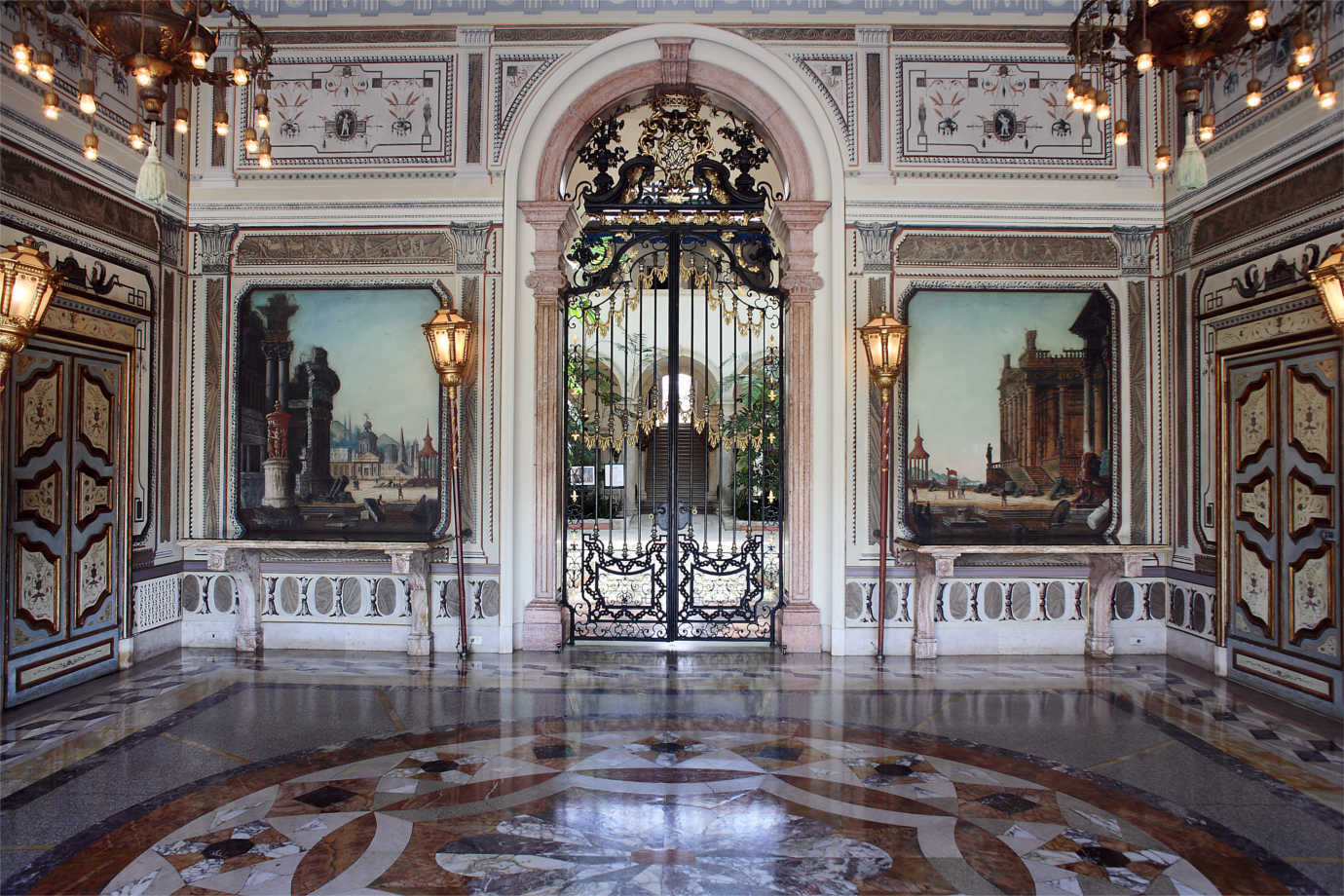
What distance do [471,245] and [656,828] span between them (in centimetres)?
561

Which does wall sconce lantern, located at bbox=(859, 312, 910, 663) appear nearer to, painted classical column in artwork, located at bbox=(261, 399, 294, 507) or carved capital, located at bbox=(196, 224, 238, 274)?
painted classical column in artwork, located at bbox=(261, 399, 294, 507)

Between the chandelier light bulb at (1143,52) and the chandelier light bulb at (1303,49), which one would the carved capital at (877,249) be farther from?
the chandelier light bulb at (1303,49)

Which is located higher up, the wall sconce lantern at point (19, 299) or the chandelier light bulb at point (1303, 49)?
the chandelier light bulb at point (1303, 49)

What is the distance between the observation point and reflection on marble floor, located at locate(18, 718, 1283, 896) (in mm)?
3580

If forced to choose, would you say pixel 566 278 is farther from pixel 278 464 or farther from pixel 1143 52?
pixel 1143 52

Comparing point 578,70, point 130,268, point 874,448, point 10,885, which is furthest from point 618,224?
point 10,885

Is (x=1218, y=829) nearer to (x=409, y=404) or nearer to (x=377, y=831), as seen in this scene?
(x=377, y=831)

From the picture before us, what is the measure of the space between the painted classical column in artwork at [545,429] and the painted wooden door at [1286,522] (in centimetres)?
576

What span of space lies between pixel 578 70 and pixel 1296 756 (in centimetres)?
769

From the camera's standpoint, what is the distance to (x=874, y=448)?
7766 millimetres

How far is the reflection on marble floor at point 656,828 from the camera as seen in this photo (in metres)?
3.58

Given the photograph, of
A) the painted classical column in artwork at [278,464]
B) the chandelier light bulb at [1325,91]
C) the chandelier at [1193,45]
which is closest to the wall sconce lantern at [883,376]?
the chandelier at [1193,45]

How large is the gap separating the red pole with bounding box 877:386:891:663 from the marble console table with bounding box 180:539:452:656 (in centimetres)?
388

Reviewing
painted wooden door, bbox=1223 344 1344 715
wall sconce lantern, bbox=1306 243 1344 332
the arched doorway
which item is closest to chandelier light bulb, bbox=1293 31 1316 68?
wall sconce lantern, bbox=1306 243 1344 332
